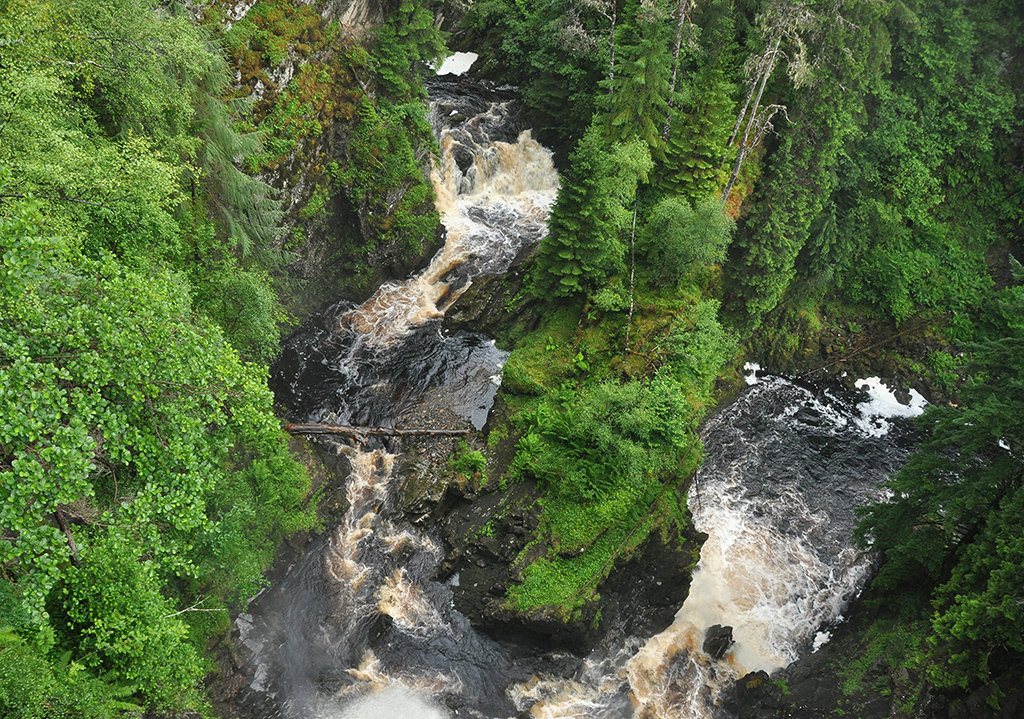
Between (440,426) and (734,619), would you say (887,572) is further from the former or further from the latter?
(440,426)

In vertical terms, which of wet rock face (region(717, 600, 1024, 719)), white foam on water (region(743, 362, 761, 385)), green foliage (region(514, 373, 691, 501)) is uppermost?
green foliage (region(514, 373, 691, 501))

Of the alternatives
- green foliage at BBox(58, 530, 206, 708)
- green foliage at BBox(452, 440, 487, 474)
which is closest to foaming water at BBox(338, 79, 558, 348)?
green foliage at BBox(452, 440, 487, 474)

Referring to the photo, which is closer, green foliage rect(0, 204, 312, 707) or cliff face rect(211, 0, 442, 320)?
green foliage rect(0, 204, 312, 707)

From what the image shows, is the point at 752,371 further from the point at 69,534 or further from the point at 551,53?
the point at 69,534

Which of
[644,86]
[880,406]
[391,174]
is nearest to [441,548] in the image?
[391,174]

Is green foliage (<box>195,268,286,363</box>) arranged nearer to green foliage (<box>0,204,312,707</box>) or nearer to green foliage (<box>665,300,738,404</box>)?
green foliage (<box>0,204,312,707</box>)

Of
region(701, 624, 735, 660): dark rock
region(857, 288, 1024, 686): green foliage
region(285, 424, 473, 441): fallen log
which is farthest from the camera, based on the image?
region(285, 424, 473, 441): fallen log
